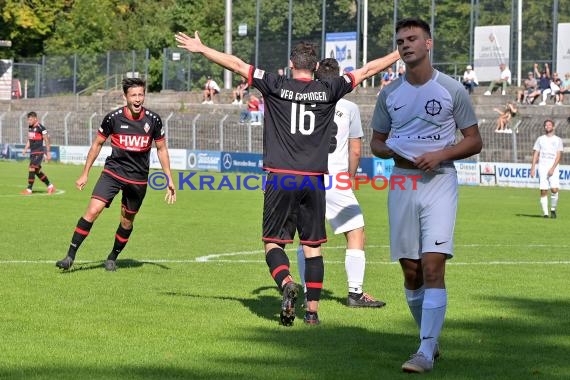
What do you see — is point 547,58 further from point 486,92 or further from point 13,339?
point 13,339

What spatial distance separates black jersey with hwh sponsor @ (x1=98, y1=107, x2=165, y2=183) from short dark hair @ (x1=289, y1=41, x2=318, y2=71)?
432 cm

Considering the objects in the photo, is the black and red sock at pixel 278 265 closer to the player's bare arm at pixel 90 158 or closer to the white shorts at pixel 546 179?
the player's bare arm at pixel 90 158

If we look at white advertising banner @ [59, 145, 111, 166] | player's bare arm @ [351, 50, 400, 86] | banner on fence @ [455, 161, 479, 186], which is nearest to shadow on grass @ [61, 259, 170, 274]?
player's bare arm @ [351, 50, 400, 86]

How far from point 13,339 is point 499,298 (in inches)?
194

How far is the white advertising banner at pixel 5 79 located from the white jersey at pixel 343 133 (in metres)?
57.6

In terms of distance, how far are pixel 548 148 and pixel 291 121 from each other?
16.7 metres

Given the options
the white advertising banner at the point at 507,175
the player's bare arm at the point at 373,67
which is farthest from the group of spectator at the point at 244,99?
the player's bare arm at the point at 373,67

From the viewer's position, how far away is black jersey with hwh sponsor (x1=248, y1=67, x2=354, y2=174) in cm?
957

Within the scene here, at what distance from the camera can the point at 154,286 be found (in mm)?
12133

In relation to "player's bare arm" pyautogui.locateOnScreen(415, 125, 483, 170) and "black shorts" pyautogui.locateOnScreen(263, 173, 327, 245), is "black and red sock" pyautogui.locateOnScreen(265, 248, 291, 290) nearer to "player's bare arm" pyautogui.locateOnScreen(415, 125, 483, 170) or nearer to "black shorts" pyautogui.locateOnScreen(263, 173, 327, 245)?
"black shorts" pyautogui.locateOnScreen(263, 173, 327, 245)

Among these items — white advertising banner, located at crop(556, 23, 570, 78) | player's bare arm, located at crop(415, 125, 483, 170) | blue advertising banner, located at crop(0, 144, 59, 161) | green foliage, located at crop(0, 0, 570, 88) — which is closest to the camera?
player's bare arm, located at crop(415, 125, 483, 170)

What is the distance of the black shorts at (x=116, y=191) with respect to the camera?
537 inches

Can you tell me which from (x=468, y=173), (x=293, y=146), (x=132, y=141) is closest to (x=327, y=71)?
(x=293, y=146)

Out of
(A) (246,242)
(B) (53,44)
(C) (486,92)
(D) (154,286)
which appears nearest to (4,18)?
(B) (53,44)
